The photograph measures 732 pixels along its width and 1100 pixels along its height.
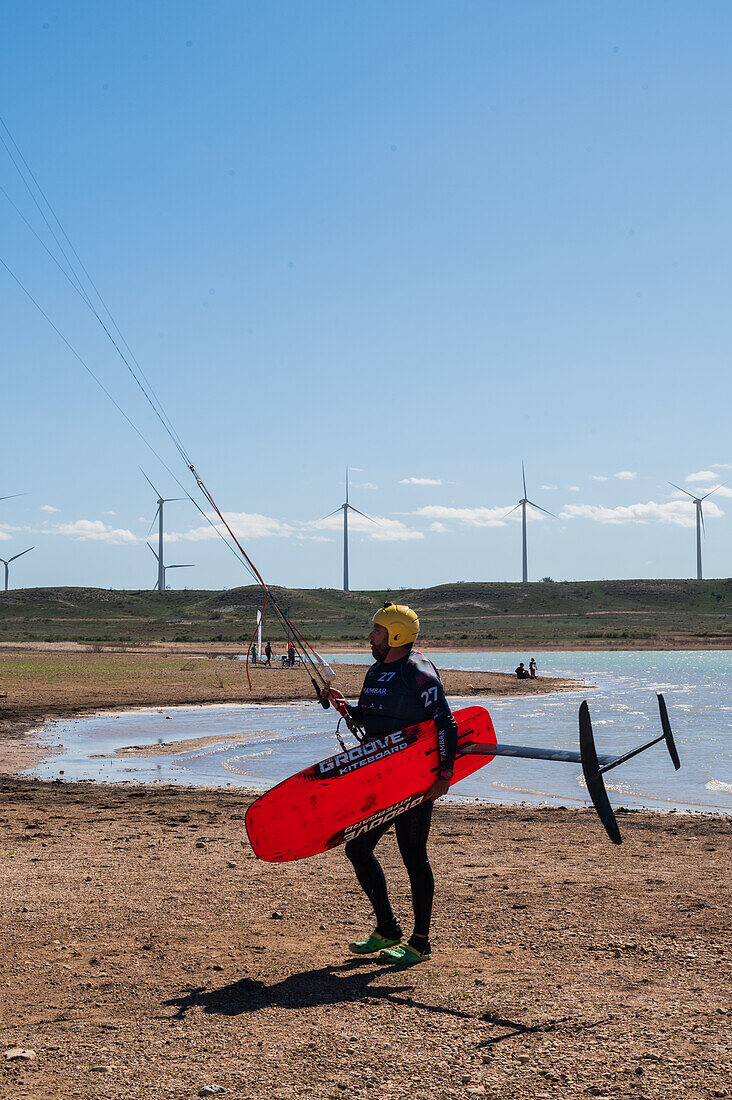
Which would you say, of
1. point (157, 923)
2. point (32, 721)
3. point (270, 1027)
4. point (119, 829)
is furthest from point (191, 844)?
point (32, 721)

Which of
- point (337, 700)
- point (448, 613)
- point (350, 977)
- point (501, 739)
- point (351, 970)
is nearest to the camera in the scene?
point (350, 977)

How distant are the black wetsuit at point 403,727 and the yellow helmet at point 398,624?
12 centimetres

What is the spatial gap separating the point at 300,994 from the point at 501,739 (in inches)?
664

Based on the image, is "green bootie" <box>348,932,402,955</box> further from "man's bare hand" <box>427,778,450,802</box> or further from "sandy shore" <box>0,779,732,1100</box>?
"man's bare hand" <box>427,778,450,802</box>

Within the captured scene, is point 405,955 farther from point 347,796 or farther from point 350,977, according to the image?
point 347,796

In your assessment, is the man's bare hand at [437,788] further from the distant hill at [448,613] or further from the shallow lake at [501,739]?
the distant hill at [448,613]

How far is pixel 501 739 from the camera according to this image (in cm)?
2198

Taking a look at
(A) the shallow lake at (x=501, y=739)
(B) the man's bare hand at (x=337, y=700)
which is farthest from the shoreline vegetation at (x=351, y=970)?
(A) the shallow lake at (x=501, y=739)

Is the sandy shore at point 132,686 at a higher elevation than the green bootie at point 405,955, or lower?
lower

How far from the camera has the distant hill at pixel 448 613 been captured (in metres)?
102

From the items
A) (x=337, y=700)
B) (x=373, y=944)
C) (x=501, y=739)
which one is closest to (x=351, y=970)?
(x=373, y=944)

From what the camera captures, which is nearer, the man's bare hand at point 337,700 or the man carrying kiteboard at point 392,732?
the man carrying kiteboard at point 392,732

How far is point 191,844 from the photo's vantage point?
985cm

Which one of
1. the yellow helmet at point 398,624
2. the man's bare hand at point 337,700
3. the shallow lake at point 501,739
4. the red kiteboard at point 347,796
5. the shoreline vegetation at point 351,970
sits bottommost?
the shallow lake at point 501,739
